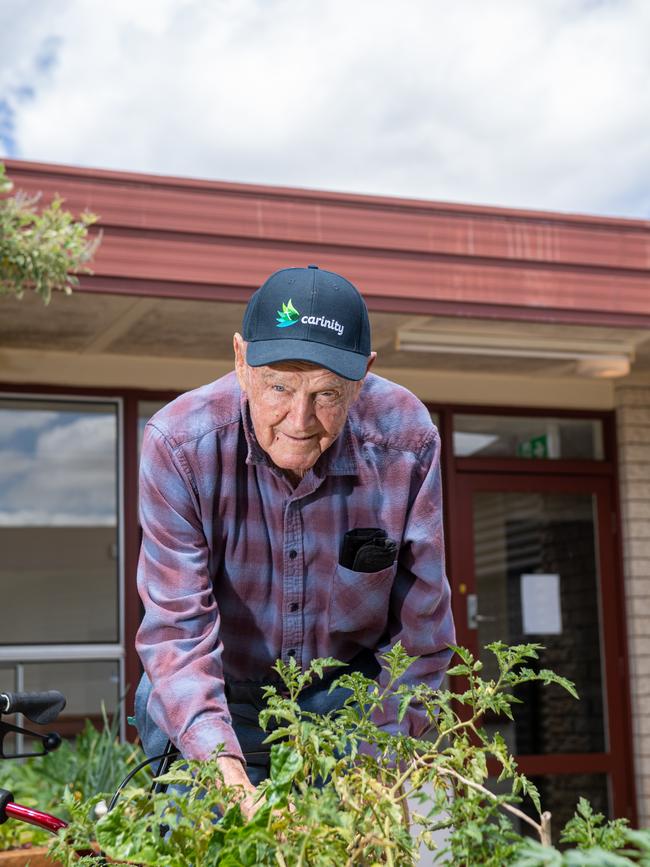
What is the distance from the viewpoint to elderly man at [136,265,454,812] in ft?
7.38

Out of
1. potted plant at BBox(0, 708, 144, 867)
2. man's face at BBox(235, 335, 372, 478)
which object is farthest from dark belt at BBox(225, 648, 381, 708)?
potted plant at BBox(0, 708, 144, 867)

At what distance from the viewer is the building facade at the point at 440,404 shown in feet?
18.8

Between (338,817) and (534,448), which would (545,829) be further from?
(534,448)

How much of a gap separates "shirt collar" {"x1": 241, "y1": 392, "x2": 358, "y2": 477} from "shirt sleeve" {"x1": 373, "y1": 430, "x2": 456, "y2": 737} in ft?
0.43

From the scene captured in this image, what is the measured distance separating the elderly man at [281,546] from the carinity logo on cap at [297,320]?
143 millimetres

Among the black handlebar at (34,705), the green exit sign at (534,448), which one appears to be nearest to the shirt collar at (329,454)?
the black handlebar at (34,705)

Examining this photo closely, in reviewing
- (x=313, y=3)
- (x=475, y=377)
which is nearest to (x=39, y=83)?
(x=313, y=3)

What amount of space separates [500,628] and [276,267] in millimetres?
2740

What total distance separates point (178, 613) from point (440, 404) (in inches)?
206

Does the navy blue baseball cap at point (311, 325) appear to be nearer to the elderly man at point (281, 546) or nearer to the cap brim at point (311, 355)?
the cap brim at point (311, 355)

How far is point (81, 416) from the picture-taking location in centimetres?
683

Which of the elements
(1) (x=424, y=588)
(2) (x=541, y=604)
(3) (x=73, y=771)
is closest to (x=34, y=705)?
(1) (x=424, y=588)

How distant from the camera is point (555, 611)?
7.50 meters

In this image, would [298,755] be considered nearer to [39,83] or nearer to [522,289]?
[522,289]
